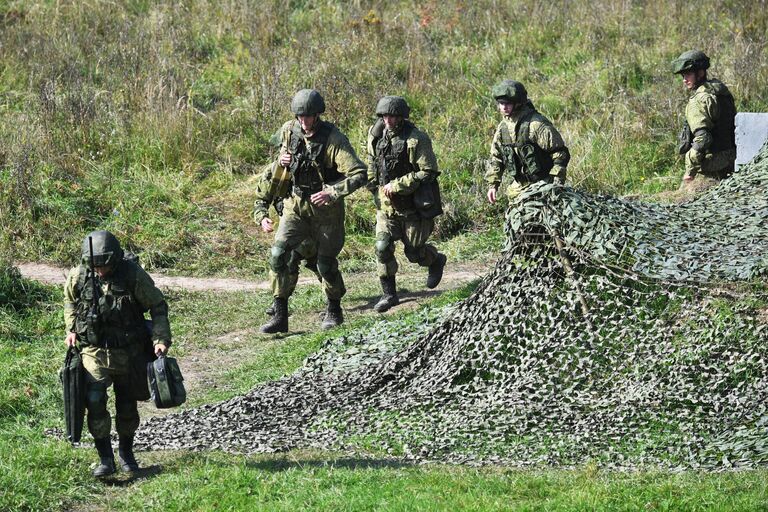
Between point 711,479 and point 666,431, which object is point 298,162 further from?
point 711,479

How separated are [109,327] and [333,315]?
4050mm

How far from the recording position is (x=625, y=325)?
825cm

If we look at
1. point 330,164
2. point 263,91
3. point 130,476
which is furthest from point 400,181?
point 263,91

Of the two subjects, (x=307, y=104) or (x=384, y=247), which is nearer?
(x=307, y=104)

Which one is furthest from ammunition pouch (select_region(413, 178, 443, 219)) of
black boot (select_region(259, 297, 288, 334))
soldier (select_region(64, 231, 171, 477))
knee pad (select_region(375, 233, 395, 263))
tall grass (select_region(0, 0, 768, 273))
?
soldier (select_region(64, 231, 171, 477))

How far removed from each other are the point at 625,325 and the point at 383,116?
3934mm

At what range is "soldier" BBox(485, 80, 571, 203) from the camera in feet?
37.0

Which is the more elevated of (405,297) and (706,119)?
(706,119)

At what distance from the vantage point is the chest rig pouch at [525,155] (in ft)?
37.2

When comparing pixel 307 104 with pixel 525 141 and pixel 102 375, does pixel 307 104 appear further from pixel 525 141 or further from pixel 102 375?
pixel 102 375

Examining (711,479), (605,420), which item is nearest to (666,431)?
(605,420)

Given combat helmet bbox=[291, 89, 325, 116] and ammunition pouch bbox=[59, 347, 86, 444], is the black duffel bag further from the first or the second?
combat helmet bbox=[291, 89, 325, 116]

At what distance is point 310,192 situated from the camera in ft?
35.6

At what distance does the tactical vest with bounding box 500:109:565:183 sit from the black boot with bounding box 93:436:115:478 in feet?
17.2
